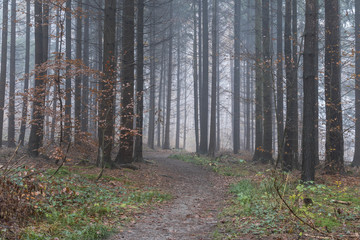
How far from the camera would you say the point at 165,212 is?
6.96m

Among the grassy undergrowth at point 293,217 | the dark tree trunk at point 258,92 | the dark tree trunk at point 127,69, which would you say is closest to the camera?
the grassy undergrowth at point 293,217

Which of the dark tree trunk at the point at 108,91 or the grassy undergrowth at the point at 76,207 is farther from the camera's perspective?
the dark tree trunk at the point at 108,91

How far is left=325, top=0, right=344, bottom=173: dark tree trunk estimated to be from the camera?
10.7 meters

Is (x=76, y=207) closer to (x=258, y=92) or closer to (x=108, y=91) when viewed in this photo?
(x=108, y=91)

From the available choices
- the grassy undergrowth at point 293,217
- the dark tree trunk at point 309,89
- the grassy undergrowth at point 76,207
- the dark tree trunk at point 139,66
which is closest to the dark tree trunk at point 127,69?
the dark tree trunk at point 139,66

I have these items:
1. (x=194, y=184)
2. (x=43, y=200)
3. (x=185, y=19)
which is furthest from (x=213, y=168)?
(x=185, y=19)

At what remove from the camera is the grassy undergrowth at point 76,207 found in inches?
180

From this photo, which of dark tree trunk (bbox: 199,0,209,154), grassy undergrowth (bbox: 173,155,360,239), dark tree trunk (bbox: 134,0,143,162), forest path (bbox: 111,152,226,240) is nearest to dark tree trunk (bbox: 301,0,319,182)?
grassy undergrowth (bbox: 173,155,360,239)

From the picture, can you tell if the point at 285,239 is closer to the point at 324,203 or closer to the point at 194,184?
the point at 324,203

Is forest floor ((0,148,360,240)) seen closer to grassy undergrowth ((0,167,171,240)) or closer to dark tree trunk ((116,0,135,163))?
grassy undergrowth ((0,167,171,240))

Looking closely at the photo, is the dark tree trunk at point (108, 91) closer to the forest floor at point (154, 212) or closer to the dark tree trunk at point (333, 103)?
the forest floor at point (154, 212)

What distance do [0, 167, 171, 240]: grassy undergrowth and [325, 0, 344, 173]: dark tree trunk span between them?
6.37 meters

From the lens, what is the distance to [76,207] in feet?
19.9

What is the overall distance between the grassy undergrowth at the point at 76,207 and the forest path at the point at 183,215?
1.21 ft
